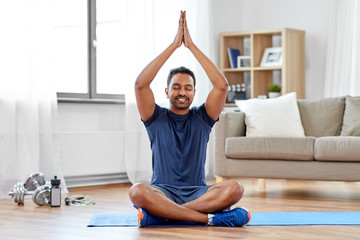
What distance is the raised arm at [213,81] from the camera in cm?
299

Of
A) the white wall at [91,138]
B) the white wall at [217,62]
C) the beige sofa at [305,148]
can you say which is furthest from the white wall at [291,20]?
the white wall at [91,138]

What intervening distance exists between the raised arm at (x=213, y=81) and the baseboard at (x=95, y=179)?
2.08m

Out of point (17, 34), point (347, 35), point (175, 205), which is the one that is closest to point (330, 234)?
point (175, 205)

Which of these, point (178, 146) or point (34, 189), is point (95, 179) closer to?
point (34, 189)

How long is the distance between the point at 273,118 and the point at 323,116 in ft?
1.36

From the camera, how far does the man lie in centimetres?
287

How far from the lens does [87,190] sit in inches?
191

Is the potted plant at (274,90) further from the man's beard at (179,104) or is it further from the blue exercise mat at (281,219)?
the man's beard at (179,104)

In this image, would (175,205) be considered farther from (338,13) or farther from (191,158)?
(338,13)

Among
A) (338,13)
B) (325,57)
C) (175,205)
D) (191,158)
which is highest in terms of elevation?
(338,13)

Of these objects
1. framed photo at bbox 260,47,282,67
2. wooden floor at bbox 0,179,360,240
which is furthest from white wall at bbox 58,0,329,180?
framed photo at bbox 260,47,282,67

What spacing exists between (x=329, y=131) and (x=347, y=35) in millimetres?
1455

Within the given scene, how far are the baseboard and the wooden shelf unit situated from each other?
1681 mm

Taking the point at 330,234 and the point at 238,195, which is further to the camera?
the point at 238,195
